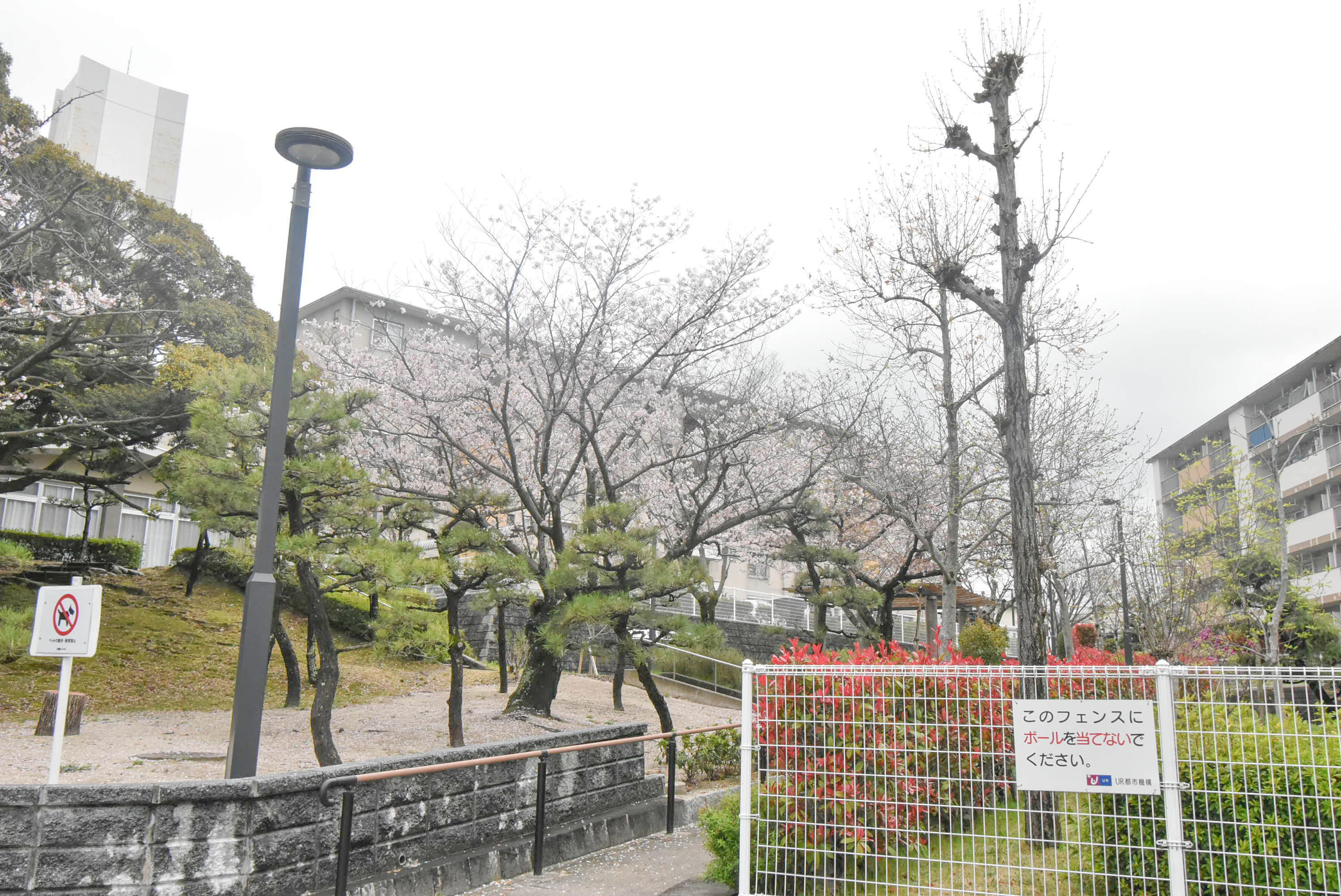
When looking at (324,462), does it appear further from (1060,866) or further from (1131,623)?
(1131,623)

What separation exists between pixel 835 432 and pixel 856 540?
7.14 m

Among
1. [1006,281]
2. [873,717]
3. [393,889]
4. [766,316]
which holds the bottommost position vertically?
[393,889]

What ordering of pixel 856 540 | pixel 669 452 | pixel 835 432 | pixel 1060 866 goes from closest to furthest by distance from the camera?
pixel 1060 866
pixel 835 432
pixel 669 452
pixel 856 540

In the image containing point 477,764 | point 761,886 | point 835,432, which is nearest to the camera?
point 761,886

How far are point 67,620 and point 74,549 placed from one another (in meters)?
20.7

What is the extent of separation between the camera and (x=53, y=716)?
1130 centimetres

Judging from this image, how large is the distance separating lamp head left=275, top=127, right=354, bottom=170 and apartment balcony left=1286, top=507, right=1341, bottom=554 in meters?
31.3

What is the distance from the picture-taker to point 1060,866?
195 inches

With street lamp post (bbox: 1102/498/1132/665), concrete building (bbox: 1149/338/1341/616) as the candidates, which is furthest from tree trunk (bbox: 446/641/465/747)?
concrete building (bbox: 1149/338/1341/616)

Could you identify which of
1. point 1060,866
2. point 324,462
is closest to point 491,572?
point 324,462

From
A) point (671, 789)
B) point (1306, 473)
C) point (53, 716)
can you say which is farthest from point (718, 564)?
point (671, 789)

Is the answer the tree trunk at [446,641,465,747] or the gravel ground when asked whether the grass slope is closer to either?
the gravel ground

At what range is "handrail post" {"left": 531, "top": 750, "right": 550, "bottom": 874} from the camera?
650 cm

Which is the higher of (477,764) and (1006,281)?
(1006,281)
